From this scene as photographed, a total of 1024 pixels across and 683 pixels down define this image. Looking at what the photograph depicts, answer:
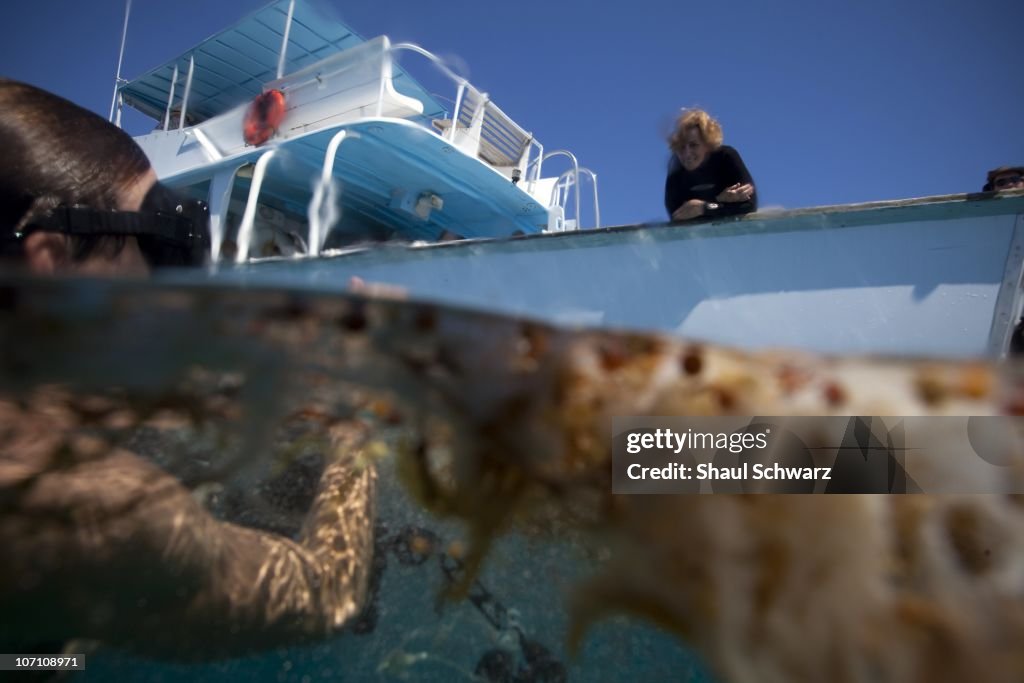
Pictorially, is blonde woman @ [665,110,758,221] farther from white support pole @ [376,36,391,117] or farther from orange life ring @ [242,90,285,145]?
orange life ring @ [242,90,285,145]

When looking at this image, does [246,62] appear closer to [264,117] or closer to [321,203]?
[264,117]

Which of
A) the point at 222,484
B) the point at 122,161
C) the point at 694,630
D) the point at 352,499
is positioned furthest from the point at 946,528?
the point at 122,161

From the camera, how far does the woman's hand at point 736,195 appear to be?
3445mm

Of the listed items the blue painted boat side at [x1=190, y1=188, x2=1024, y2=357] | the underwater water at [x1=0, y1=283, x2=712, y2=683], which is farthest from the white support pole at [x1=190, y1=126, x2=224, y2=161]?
the underwater water at [x1=0, y1=283, x2=712, y2=683]

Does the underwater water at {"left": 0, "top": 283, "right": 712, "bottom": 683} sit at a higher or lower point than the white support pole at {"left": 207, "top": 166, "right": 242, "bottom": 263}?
lower

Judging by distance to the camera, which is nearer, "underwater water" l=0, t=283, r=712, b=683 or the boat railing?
"underwater water" l=0, t=283, r=712, b=683

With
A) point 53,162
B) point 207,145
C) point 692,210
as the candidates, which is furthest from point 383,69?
point 53,162

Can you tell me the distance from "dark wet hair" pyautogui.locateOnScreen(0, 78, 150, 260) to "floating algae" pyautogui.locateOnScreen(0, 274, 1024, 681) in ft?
2.69

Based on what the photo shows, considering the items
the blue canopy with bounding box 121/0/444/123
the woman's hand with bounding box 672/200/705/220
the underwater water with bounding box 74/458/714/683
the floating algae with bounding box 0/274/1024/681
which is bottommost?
the underwater water with bounding box 74/458/714/683

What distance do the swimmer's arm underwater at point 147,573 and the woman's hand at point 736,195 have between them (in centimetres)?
319

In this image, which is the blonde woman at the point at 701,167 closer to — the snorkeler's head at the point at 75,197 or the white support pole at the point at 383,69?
the snorkeler's head at the point at 75,197

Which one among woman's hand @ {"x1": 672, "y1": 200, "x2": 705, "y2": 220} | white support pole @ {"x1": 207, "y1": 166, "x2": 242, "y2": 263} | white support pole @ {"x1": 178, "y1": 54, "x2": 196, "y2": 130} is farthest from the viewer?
white support pole @ {"x1": 178, "y1": 54, "x2": 196, "y2": 130}

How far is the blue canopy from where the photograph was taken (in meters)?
8.40

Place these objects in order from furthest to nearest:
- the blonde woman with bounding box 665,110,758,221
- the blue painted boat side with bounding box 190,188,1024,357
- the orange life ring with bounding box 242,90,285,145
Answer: the orange life ring with bounding box 242,90,285,145
the blonde woman with bounding box 665,110,758,221
the blue painted boat side with bounding box 190,188,1024,357
